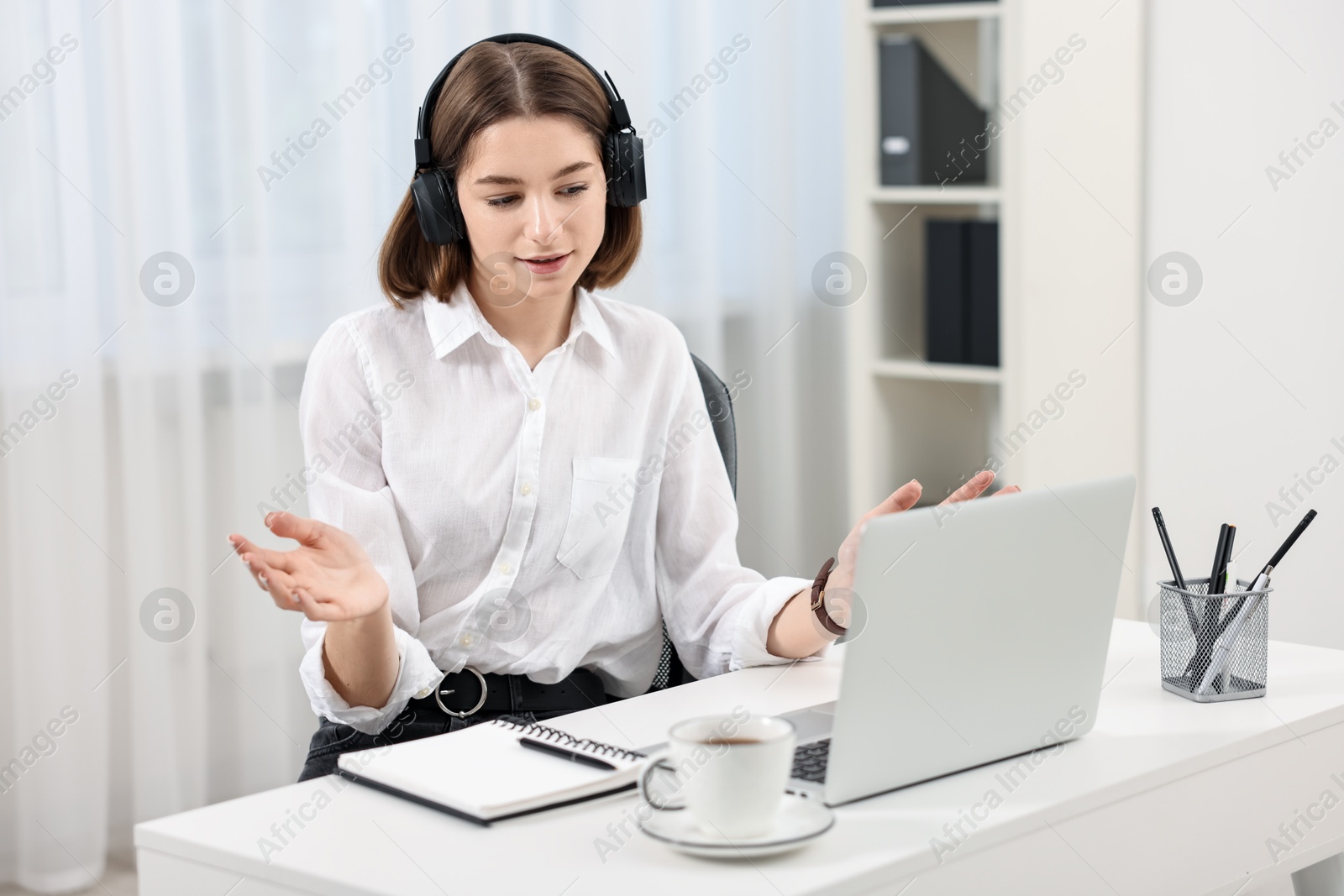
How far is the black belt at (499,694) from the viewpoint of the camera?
1.46 m

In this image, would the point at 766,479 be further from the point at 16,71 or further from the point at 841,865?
the point at 841,865

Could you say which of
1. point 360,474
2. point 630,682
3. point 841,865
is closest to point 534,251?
point 360,474

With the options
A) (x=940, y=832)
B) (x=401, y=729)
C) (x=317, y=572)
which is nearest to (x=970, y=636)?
(x=940, y=832)

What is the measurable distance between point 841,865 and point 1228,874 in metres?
0.40

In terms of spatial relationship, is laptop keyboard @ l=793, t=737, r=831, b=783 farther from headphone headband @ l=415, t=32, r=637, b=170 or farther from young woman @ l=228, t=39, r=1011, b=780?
headphone headband @ l=415, t=32, r=637, b=170

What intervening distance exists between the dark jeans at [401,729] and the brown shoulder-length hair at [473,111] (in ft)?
1.46

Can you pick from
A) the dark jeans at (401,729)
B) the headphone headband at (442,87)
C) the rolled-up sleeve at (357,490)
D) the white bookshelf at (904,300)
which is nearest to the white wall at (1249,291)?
the white bookshelf at (904,300)

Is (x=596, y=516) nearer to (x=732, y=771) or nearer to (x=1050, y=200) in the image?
(x=732, y=771)

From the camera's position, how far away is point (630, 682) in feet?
5.18

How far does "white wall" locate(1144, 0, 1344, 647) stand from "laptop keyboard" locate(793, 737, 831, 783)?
1595 millimetres

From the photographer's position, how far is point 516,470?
59.4 inches

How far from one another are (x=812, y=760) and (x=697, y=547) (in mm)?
524

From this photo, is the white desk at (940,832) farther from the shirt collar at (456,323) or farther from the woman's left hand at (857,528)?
the shirt collar at (456,323)

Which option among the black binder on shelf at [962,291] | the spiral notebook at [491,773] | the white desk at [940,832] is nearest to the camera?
the white desk at [940,832]
